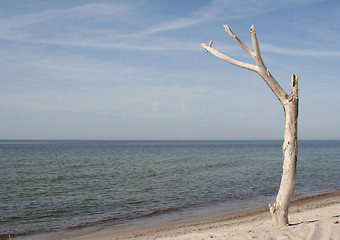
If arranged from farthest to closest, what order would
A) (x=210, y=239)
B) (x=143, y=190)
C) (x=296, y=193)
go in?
(x=143, y=190), (x=296, y=193), (x=210, y=239)

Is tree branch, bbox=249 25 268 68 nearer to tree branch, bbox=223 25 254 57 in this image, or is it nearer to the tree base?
tree branch, bbox=223 25 254 57

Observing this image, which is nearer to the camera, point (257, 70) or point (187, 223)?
point (257, 70)

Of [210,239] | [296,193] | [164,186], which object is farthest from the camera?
[164,186]

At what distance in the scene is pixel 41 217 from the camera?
1369 cm

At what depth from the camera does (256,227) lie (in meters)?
9.15

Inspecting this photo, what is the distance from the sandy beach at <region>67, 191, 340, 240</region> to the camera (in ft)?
24.5

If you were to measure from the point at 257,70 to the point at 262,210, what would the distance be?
8.33 m

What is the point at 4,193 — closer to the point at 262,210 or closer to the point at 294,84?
the point at 262,210

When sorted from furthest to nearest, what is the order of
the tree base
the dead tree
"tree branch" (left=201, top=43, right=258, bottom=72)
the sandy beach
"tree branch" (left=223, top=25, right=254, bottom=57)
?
the tree base < "tree branch" (left=201, top=43, right=258, bottom=72) < "tree branch" (left=223, top=25, right=254, bottom=57) < the dead tree < the sandy beach

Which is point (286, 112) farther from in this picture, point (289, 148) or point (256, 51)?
point (256, 51)

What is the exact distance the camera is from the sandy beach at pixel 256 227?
747cm

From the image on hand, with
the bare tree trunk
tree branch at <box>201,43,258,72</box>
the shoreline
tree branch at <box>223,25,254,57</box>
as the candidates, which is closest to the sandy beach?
the shoreline

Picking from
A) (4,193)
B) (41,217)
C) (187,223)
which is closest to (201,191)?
(187,223)

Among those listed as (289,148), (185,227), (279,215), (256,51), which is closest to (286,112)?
(289,148)
